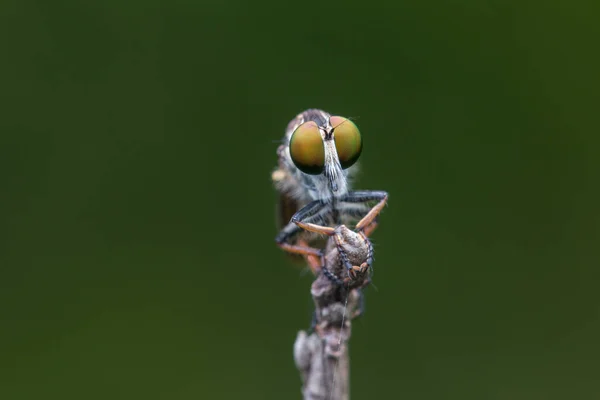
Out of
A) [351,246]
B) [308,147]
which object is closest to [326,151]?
[308,147]

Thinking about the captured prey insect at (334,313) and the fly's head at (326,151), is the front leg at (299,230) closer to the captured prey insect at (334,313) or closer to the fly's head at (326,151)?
the fly's head at (326,151)

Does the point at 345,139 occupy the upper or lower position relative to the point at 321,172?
upper

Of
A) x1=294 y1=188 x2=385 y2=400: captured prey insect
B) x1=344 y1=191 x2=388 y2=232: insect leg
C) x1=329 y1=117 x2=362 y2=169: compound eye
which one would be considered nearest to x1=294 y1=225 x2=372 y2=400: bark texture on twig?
x1=294 y1=188 x2=385 y2=400: captured prey insect

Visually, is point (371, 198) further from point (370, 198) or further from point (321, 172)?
point (321, 172)

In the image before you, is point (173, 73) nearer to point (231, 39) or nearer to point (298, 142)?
point (231, 39)

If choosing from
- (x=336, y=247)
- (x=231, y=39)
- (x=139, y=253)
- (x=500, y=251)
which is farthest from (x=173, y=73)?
(x=336, y=247)

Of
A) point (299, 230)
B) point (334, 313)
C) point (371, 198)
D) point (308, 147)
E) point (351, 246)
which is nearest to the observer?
point (351, 246)

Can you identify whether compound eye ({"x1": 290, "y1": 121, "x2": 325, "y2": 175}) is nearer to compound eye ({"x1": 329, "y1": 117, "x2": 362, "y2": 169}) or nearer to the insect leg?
compound eye ({"x1": 329, "y1": 117, "x2": 362, "y2": 169})
